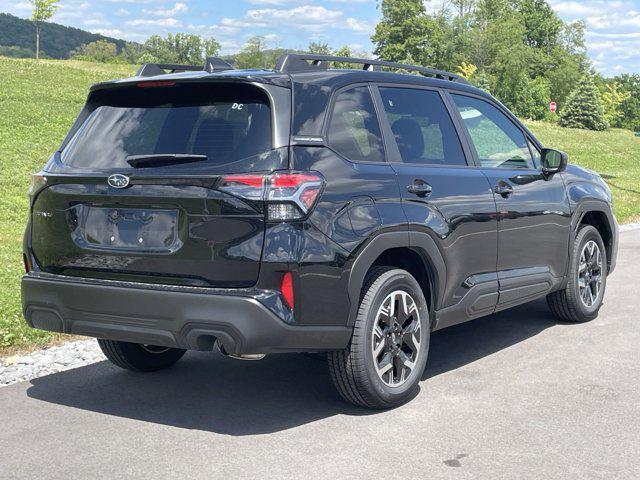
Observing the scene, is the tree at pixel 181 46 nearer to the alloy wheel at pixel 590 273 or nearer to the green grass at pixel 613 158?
the green grass at pixel 613 158

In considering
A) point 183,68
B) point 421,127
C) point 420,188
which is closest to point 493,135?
point 421,127

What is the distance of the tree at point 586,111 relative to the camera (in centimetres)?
5347

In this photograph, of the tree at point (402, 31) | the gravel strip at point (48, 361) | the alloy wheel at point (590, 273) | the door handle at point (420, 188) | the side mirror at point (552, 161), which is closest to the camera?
the door handle at point (420, 188)

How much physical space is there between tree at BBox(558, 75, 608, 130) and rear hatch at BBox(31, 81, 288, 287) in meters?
51.3

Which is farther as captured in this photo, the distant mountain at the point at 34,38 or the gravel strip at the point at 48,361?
the distant mountain at the point at 34,38

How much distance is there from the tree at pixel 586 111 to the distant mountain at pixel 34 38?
111061 millimetres

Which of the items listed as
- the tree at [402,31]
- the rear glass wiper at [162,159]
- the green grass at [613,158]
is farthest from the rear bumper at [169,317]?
the tree at [402,31]

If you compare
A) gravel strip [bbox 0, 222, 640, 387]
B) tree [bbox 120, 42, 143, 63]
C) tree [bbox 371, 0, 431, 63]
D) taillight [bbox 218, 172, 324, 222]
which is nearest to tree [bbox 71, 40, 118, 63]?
tree [bbox 120, 42, 143, 63]

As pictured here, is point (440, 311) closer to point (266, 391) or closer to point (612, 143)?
point (266, 391)

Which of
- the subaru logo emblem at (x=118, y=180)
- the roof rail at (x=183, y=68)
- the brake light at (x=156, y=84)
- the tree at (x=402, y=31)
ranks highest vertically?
the tree at (x=402, y=31)

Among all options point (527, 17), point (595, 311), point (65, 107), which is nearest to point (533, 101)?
point (527, 17)

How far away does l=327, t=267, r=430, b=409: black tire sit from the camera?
4.86 metres

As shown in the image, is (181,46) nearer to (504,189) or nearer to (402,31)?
(402,31)

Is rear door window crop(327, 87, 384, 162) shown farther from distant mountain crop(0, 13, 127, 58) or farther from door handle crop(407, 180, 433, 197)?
distant mountain crop(0, 13, 127, 58)
